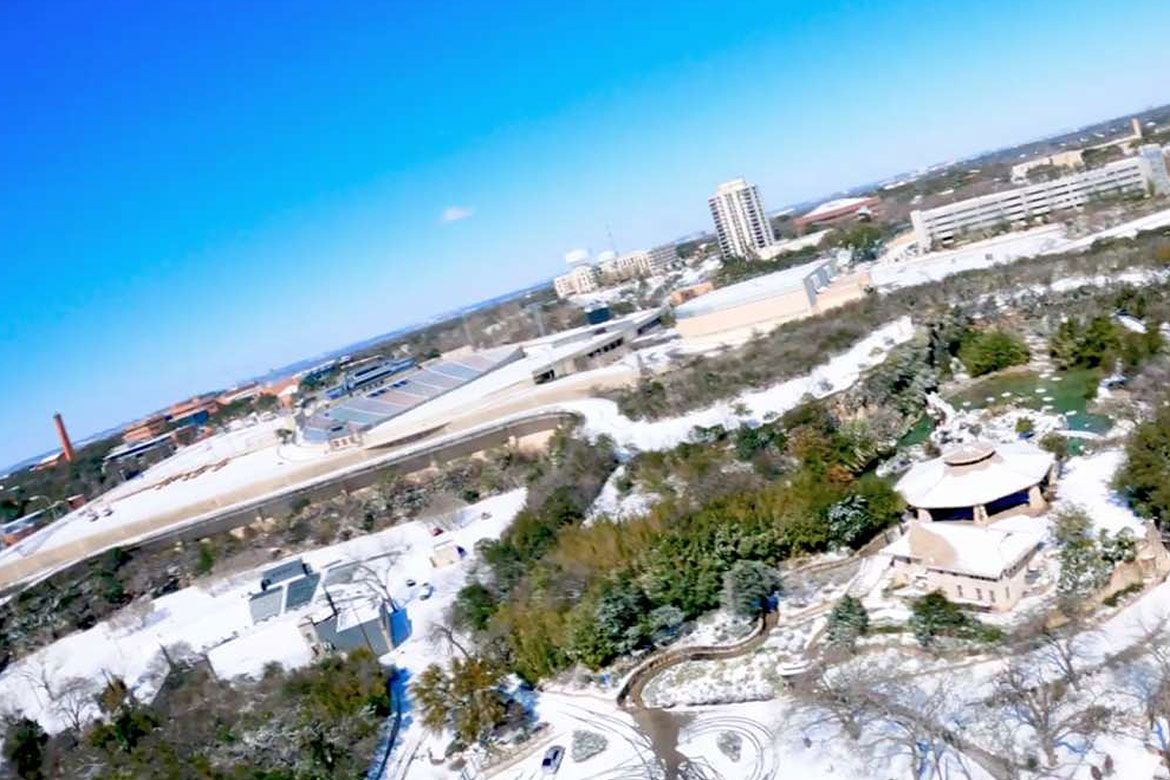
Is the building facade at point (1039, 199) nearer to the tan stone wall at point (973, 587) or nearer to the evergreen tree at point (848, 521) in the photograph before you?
the evergreen tree at point (848, 521)

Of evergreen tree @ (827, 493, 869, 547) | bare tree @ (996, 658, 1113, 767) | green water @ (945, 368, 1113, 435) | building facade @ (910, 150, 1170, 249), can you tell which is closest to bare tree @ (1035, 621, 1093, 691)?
bare tree @ (996, 658, 1113, 767)

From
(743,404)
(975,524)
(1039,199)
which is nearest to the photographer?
(975,524)

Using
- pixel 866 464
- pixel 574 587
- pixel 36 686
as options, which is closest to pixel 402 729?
pixel 574 587

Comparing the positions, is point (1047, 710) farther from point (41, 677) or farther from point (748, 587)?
point (41, 677)

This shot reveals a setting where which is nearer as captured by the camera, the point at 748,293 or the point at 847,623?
the point at 847,623

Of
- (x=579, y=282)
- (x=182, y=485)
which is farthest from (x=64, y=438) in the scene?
(x=579, y=282)

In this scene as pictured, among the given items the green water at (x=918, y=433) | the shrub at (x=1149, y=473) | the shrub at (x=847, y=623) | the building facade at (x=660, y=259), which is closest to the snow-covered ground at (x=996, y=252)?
the green water at (x=918, y=433)

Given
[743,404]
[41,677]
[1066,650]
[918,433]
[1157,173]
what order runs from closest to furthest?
[1066,650] → [41,677] → [918,433] → [743,404] → [1157,173]
